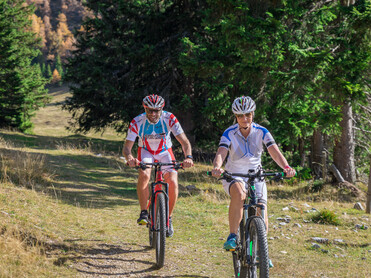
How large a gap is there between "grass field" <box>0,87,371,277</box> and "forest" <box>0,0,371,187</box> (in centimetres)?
288

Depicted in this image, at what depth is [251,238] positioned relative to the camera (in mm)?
4496

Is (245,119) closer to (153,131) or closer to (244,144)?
(244,144)

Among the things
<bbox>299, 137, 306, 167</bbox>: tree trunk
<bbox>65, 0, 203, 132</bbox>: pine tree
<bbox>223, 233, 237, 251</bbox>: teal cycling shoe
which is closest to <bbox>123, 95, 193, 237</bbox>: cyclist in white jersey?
<bbox>223, 233, 237, 251</bbox>: teal cycling shoe

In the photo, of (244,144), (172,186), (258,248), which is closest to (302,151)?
(172,186)

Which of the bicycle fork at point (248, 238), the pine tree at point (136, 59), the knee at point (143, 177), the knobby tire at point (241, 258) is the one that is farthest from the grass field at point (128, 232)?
the pine tree at point (136, 59)

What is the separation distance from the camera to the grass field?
5.74 metres

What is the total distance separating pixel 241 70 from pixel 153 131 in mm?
7093

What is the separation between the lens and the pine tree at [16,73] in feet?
92.2

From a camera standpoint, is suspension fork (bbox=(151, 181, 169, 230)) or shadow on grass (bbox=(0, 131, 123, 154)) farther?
shadow on grass (bbox=(0, 131, 123, 154))

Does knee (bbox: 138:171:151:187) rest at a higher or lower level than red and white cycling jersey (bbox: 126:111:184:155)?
lower

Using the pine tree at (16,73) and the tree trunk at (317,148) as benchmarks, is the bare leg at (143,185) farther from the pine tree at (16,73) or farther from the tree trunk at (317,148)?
the pine tree at (16,73)

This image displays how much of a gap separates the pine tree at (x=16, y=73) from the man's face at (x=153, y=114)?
24553 millimetres

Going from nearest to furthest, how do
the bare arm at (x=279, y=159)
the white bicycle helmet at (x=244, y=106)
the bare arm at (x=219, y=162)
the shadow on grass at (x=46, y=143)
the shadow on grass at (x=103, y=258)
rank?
the bare arm at (x=219, y=162), the bare arm at (x=279, y=159), the white bicycle helmet at (x=244, y=106), the shadow on grass at (x=103, y=258), the shadow on grass at (x=46, y=143)

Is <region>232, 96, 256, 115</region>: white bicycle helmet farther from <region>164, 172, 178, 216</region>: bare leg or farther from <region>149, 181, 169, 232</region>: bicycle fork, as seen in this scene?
<region>149, 181, 169, 232</region>: bicycle fork
